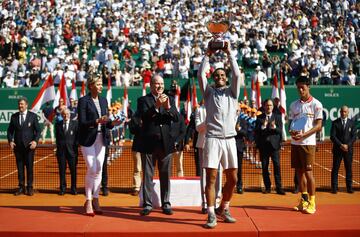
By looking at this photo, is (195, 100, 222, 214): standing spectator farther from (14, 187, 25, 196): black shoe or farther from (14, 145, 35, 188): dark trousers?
(14, 187, 25, 196): black shoe

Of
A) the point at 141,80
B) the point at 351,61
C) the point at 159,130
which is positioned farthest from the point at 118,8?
the point at 159,130

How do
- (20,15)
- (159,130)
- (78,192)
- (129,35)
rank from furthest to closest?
(20,15)
(129,35)
(78,192)
(159,130)

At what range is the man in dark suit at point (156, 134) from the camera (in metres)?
8.72

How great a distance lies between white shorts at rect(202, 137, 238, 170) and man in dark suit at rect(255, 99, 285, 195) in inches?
197

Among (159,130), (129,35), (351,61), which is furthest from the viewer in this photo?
(129,35)

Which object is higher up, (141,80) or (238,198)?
(141,80)

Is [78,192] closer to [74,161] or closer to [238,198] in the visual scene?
[74,161]

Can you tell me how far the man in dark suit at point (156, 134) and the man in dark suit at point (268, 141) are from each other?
4505 mm

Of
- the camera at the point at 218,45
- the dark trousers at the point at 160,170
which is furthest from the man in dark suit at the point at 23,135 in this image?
the camera at the point at 218,45

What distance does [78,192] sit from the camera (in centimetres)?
1341

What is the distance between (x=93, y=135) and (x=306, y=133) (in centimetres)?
319

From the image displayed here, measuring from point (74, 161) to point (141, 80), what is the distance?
14974 millimetres

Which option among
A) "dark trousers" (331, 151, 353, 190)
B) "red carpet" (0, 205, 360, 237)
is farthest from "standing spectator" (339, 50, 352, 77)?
"red carpet" (0, 205, 360, 237)

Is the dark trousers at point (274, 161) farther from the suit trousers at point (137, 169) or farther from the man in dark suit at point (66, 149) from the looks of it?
the man in dark suit at point (66, 149)
